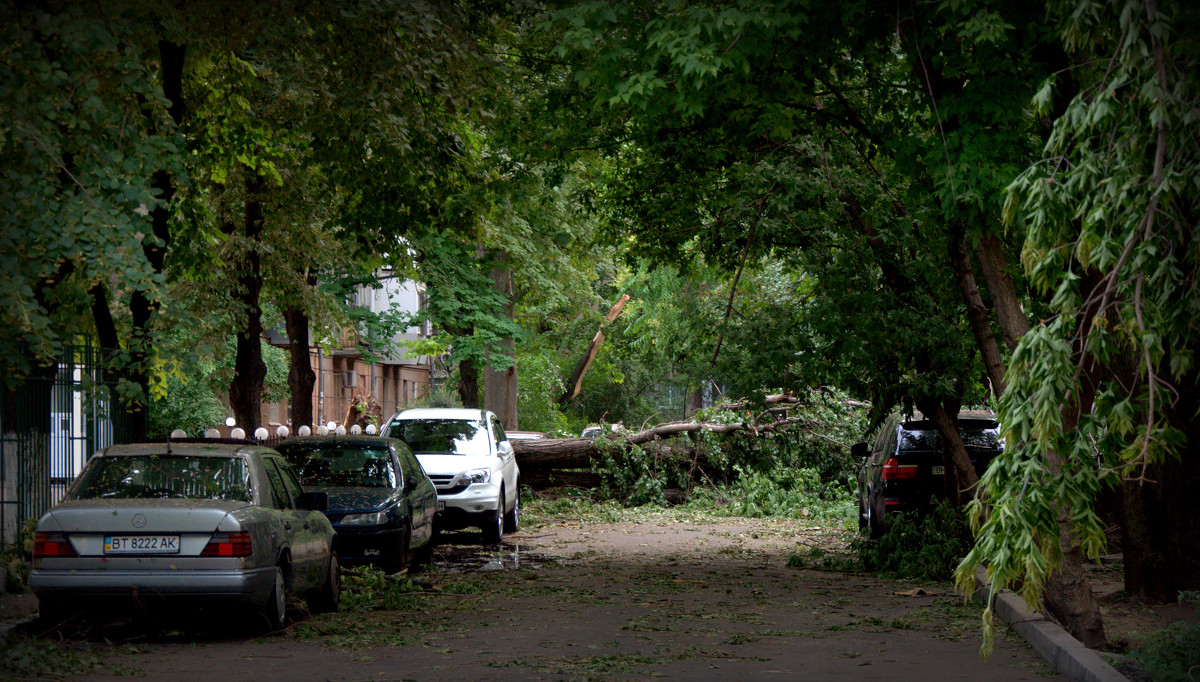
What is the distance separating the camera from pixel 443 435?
2019 centimetres

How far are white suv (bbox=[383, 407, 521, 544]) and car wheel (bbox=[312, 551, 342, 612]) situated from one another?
6542 millimetres

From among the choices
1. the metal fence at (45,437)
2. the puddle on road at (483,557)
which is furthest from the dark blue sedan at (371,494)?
the metal fence at (45,437)

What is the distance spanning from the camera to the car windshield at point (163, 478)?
9.67 meters

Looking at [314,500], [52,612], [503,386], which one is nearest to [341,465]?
[314,500]

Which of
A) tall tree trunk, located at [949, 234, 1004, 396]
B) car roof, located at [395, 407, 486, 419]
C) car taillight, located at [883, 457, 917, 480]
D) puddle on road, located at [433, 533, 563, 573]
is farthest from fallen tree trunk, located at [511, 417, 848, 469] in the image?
tall tree trunk, located at [949, 234, 1004, 396]

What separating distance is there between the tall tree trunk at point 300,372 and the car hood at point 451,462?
5.71 metres

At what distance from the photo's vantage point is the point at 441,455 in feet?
63.7

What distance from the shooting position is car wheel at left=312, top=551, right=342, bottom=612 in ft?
38.1

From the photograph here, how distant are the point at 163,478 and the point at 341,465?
5.13 m

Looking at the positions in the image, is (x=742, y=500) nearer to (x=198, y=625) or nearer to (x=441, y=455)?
(x=441, y=455)

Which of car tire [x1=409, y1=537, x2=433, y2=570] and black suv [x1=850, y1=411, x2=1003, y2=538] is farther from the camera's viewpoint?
black suv [x1=850, y1=411, x2=1003, y2=538]

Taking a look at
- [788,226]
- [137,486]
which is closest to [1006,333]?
[788,226]

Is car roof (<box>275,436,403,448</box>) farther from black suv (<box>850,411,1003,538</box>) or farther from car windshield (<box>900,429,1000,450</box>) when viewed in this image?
car windshield (<box>900,429,1000,450</box>)

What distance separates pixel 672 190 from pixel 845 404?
1119 cm
